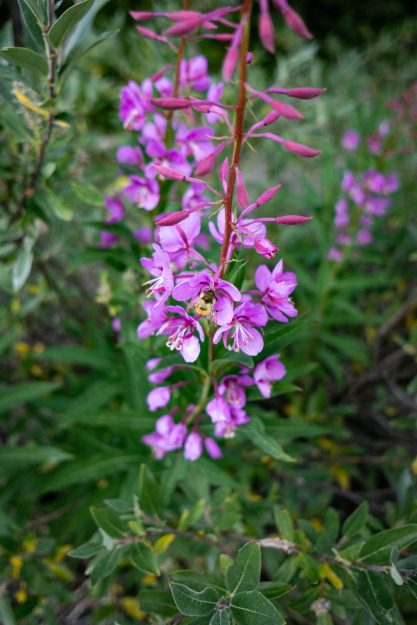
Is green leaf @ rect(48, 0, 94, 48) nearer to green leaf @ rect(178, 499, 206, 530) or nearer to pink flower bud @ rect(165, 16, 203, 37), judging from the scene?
pink flower bud @ rect(165, 16, 203, 37)

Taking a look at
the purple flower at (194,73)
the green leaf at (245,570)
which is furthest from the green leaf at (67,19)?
the green leaf at (245,570)

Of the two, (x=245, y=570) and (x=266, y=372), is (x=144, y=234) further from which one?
(x=245, y=570)

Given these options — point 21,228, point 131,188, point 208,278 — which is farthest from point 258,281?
point 21,228

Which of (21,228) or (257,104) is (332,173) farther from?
(21,228)

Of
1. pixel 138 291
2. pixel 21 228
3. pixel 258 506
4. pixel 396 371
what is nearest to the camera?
pixel 21 228

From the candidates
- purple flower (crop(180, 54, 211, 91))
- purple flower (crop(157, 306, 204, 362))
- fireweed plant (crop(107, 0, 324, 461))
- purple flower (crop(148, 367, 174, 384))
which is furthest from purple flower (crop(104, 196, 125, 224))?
purple flower (crop(157, 306, 204, 362))

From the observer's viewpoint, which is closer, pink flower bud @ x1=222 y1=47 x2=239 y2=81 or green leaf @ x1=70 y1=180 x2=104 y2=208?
pink flower bud @ x1=222 y1=47 x2=239 y2=81

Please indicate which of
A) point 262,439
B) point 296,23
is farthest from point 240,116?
point 262,439
